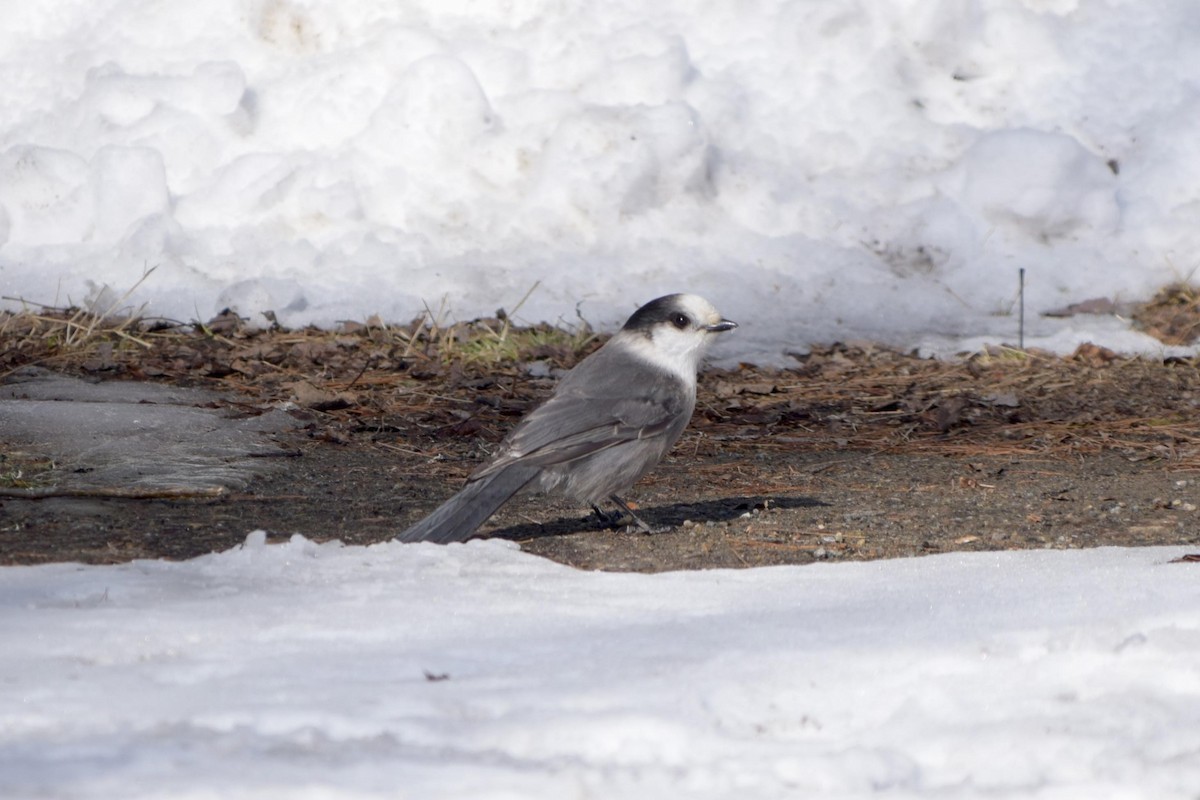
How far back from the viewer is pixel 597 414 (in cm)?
419

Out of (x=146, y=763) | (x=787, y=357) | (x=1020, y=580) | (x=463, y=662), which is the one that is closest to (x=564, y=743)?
(x=463, y=662)

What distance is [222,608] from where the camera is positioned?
276 centimetres

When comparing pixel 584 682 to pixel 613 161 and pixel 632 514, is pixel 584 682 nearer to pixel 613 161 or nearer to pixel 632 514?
pixel 632 514

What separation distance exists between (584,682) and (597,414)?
1.89m

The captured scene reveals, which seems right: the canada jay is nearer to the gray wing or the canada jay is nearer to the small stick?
the gray wing

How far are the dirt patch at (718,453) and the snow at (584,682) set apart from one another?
50cm

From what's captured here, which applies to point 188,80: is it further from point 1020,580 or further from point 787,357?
point 1020,580

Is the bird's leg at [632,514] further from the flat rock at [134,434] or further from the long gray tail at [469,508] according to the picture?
the flat rock at [134,434]

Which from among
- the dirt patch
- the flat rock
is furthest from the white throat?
the flat rock

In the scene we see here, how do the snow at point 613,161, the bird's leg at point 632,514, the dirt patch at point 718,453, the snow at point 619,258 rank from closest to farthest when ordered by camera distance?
the snow at point 619,258 → the dirt patch at point 718,453 → the bird's leg at point 632,514 → the snow at point 613,161

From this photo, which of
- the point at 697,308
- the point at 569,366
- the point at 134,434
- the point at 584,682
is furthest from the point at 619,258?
the point at 584,682

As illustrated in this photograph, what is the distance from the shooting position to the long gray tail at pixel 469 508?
11.6ft

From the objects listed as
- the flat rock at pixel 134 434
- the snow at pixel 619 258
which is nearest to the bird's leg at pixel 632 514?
the snow at pixel 619 258

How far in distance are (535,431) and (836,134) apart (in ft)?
16.2
